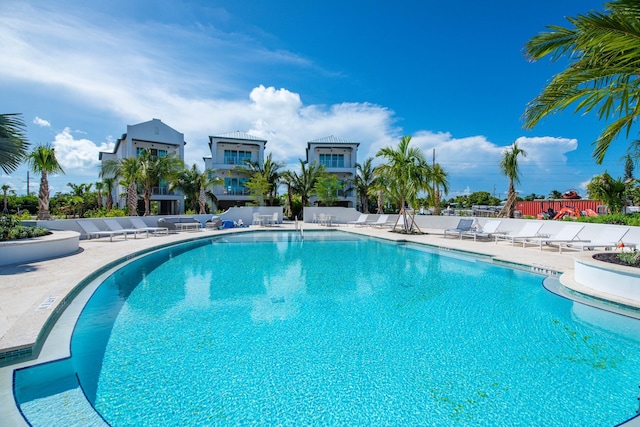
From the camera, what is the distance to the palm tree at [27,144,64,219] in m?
14.6

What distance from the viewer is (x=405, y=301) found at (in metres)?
6.40

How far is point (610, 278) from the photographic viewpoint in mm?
5734

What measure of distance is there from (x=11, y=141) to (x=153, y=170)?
40.3ft

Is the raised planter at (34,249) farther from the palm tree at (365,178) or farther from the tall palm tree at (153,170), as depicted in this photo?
the palm tree at (365,178)

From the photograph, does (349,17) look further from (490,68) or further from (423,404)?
(423,404)

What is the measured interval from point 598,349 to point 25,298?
8578 mm

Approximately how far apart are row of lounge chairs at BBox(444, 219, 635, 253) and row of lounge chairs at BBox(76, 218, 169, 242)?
15.0 metres

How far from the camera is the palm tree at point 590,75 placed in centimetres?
478

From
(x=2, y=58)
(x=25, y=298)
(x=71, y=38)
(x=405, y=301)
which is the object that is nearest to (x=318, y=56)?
(x=71, y=38)

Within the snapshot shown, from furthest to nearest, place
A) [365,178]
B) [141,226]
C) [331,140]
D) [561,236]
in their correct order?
[331,140] → [365,178] → [141,226] → [561,236]

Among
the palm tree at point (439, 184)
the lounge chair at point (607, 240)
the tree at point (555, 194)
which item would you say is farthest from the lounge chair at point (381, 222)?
the tree at point (555, 194)

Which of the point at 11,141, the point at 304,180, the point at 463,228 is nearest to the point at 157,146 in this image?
the point at 304,180

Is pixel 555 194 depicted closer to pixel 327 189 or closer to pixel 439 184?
pixel 439 184

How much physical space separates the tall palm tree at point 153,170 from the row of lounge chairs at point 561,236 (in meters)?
17.6
